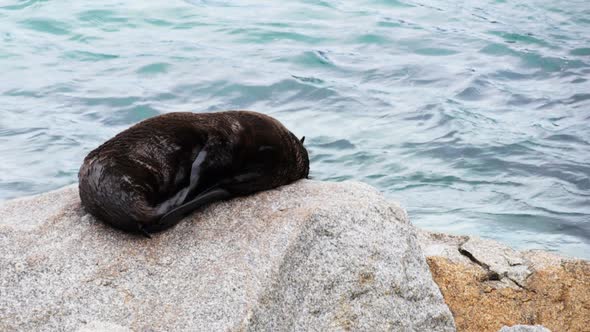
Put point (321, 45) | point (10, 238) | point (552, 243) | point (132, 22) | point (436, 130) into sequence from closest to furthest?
point (10, 238) < point (552, 243) < point (436, 130) < point (321, 45) < point (132, 22)

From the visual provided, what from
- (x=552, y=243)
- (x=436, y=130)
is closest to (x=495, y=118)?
(x=436, y=130)

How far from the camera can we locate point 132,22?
1605 cm

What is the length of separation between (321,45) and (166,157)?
10494 mm

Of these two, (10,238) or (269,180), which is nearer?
(10,238)

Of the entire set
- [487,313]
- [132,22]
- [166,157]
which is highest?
[166,157]

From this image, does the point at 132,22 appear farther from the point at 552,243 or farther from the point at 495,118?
the point at 552,243

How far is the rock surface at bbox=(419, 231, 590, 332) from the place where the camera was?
5180 millimetres

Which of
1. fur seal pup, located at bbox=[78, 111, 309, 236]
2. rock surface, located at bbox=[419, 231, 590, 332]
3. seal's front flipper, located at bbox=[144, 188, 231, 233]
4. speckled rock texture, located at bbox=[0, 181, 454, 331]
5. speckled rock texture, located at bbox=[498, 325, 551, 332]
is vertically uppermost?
fur seal pup, located at bbox=[78, 111, 309, 236]

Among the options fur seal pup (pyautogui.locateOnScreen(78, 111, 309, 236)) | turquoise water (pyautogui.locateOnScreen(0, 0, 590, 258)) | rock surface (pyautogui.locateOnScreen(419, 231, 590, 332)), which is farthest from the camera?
turquoise water (pyautogui.locateOnScreen(0, 0, 590, 258))

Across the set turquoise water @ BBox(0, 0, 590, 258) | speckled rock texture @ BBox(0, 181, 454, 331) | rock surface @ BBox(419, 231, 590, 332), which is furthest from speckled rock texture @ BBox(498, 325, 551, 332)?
turquoise water @ BBox(0, 0, 590, 258)

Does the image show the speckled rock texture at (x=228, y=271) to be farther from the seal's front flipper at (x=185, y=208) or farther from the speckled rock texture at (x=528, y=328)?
the speckled rock texture at (x=528, y=328)

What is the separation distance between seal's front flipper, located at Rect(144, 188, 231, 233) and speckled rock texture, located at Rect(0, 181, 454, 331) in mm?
49

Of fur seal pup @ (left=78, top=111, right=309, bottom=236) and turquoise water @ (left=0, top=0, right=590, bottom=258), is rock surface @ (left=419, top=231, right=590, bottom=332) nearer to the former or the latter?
fur seal pup @ (left=78, top=111, right=309, bottom=236)

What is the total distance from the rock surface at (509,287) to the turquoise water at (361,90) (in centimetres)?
195
